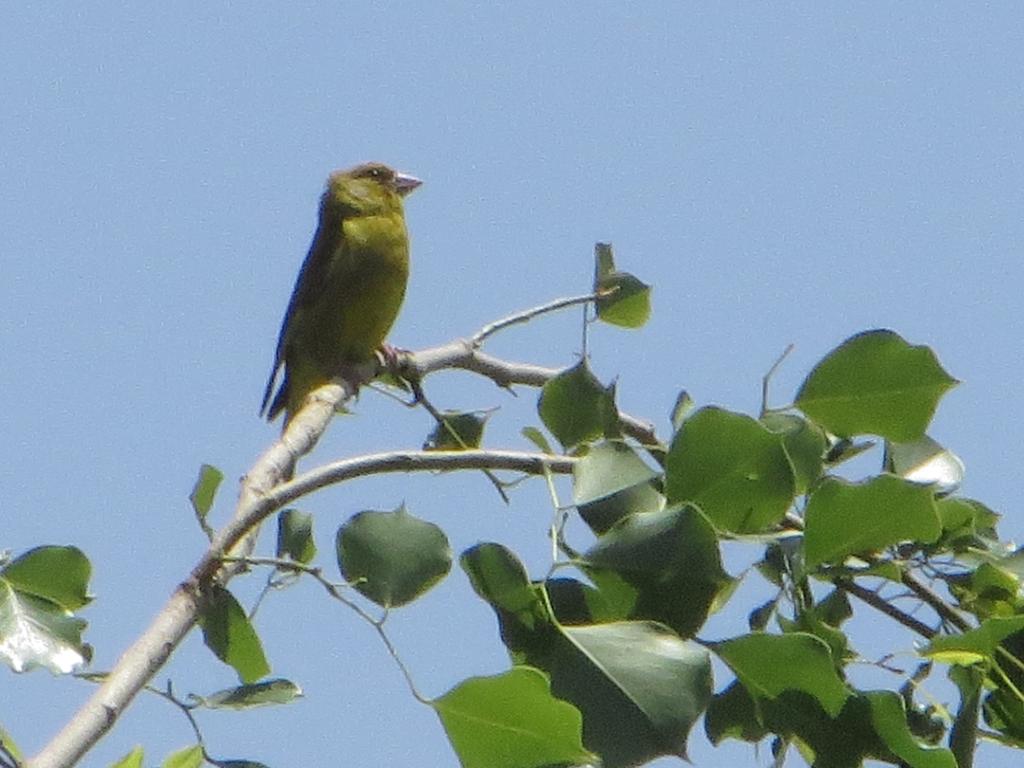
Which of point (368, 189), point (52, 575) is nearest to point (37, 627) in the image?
point (52, 575)

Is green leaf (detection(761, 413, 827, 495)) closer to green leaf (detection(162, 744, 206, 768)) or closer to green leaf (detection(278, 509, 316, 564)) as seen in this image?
green leaf (detection(278, 509, 316, 564))

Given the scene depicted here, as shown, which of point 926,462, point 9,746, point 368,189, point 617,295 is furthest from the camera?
point 368,189

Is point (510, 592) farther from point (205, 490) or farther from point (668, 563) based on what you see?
point (205, 490)

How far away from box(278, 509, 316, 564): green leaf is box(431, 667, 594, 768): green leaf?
0.50 m

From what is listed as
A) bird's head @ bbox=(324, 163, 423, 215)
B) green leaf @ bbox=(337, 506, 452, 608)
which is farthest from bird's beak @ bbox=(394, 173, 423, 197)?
green leaf @ bbox=(337, 506, 452, 608)

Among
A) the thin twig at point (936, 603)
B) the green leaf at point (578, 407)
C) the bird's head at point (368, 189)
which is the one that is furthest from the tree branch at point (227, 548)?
the bird's head at point (368, 189)

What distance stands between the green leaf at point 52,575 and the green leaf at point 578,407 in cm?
64

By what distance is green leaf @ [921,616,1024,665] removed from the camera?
1980mm

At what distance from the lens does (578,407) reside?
2.34 m

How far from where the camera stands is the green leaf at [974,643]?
1.98 meters

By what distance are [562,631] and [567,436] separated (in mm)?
517

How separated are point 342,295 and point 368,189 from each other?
0.95m

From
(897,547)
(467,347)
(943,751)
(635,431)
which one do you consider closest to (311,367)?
(467,347)

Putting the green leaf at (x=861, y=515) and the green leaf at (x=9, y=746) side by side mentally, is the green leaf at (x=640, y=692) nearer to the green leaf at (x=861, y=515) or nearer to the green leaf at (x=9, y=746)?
the green leaf at (x=861, y=515)
